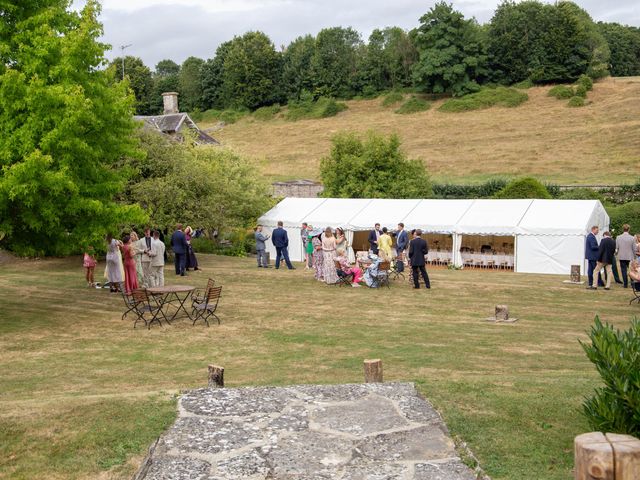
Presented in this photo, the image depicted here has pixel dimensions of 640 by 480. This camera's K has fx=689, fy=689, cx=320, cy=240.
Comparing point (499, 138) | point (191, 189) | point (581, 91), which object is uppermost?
point (581, 91)

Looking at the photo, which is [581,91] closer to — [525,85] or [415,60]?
[525,85]

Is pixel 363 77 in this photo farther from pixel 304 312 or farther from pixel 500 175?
pixel 304 312

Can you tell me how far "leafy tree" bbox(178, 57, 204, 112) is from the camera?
98262 mm

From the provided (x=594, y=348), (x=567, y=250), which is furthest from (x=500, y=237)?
(x=594, y=348)

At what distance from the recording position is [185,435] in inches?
261

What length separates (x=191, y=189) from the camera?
2580cm

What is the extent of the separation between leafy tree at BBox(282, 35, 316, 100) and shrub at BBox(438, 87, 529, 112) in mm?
21706

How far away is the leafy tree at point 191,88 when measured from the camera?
98.3 m

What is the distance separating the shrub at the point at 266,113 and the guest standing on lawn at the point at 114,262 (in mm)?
70269

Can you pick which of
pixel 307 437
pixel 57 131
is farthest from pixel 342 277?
pixel 307 437

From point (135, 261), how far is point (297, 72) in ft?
258

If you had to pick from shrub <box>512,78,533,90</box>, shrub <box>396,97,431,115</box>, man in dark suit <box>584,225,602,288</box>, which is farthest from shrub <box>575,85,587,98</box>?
man in dark suit <box>584,225,602,288</box>

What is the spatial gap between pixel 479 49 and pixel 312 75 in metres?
22.0

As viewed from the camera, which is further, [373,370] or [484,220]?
[484,220]
